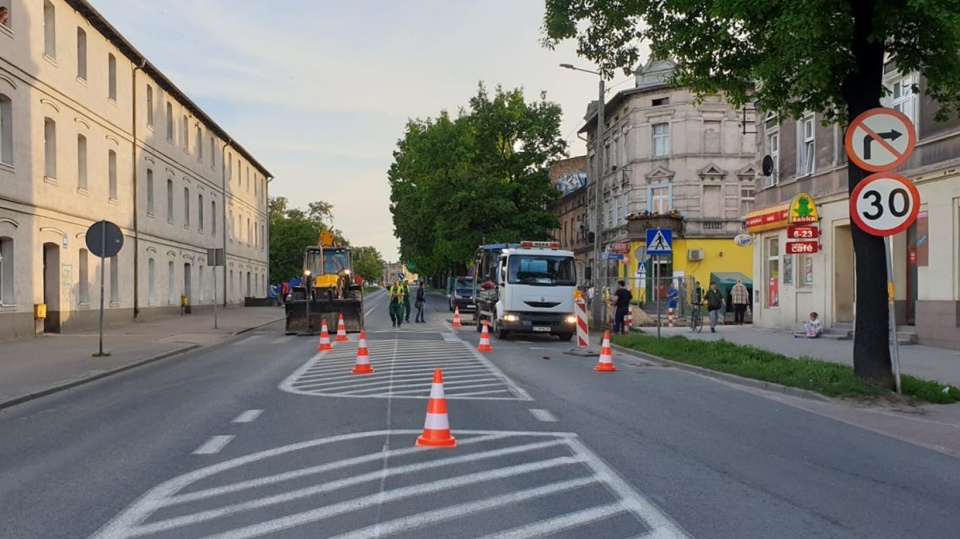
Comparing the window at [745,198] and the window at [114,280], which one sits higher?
the window at [745,198]

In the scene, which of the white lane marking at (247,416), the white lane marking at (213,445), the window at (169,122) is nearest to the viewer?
the white lane marking at (213,445)

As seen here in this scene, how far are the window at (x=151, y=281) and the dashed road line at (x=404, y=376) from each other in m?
17.8

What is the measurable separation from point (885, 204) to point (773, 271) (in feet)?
57.7

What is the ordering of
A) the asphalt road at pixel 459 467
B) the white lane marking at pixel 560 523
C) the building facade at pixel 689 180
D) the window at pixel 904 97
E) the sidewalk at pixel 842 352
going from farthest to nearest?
the building facade at pixel 689 180, the window at pixel 904 97, the sidewalk at pixel 842 352, the asphalt road at pixel 459 467, the white lane marking at pixel 560 523

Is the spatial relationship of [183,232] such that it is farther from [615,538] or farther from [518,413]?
[615,538]

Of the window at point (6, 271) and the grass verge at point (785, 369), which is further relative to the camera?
the window at point (6, 271)

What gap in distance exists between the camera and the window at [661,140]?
145 ft

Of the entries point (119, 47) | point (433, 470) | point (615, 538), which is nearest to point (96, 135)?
point (119, 47)

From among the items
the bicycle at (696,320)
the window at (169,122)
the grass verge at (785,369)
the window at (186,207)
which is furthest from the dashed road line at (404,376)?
the window at (186,207)

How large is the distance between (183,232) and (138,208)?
7380 millimetres

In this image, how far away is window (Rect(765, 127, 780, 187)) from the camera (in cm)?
2653

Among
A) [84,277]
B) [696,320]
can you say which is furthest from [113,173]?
[696,320]

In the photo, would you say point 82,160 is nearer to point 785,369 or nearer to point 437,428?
point 785,369

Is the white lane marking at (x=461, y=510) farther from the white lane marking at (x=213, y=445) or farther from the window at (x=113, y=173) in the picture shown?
the window at (x=113, y=173)
